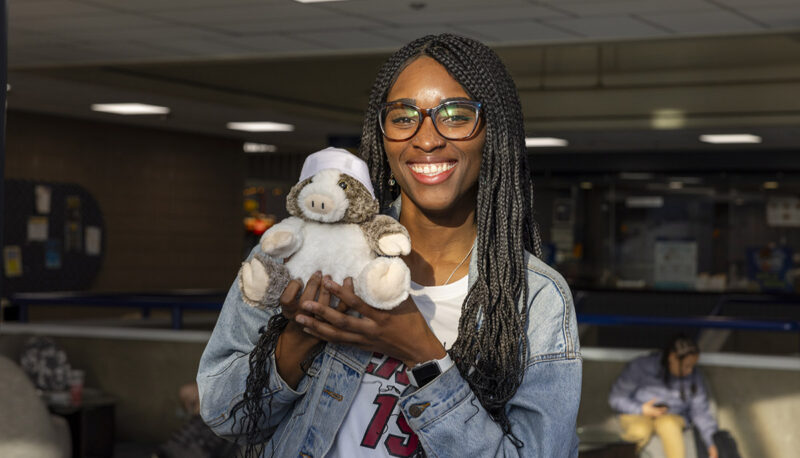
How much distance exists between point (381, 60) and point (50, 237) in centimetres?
468

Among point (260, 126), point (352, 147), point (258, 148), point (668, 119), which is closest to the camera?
point (668, 119)

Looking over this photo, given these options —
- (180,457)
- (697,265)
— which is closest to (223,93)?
(180,457)

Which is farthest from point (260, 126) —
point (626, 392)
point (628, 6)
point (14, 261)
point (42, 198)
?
point (626, 392)

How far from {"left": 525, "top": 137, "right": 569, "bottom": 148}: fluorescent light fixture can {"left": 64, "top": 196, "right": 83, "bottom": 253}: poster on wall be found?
537cm

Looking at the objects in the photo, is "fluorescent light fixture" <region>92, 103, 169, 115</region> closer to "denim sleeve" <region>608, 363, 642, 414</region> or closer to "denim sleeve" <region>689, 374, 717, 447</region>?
"denim sleeve" <region>608, 363, 642, 414</region>

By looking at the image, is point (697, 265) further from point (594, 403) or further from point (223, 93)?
point (594, 403)

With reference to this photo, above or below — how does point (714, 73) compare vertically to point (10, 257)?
above

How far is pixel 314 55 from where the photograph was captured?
7.32 m

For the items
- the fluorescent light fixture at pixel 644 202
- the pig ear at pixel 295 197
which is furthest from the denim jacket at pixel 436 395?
the fluorescent light fixture at pixel 644 202

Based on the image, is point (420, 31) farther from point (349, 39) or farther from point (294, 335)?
point (294, 335)

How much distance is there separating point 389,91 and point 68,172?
11.6m

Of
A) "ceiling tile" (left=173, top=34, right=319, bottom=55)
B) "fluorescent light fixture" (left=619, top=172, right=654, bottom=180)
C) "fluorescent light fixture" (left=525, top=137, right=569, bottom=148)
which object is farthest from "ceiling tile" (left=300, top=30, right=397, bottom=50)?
"fluorescent light fixture" (left=619, top=172, right=654, bottom=180)

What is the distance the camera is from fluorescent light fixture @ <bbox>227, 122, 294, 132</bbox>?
12.4 meters

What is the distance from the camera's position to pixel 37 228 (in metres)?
12.0
